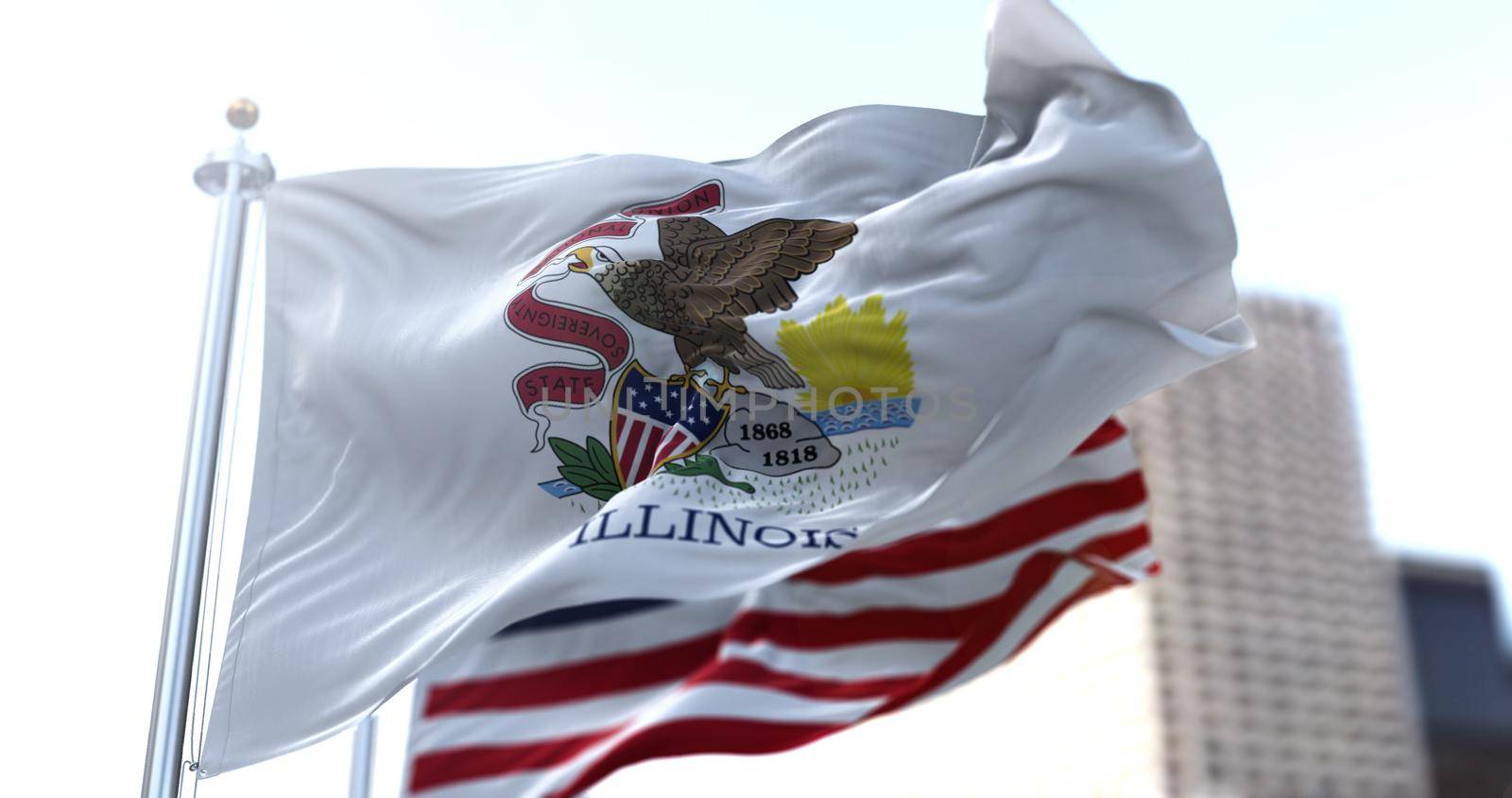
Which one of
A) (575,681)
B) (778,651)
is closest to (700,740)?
(575,681)

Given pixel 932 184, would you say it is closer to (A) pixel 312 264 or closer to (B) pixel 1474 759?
(A) pixel 312 264

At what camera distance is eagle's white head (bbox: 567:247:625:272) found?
5.07 m

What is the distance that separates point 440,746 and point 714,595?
1.03 m

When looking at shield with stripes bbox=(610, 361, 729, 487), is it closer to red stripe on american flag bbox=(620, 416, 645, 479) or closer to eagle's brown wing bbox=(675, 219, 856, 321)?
red stripe on american flag bbox=(620, 416, 645, 479)

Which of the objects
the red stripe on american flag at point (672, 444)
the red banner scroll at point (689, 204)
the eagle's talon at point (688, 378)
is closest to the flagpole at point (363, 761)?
the red stripe on american flag at point (672, 444)

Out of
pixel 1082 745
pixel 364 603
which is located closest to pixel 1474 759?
pixel 364 603

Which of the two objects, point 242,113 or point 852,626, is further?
point 852,626

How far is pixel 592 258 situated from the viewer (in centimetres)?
509

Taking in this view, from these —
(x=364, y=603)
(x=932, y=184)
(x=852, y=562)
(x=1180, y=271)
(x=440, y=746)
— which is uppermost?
(x=932, y=184)

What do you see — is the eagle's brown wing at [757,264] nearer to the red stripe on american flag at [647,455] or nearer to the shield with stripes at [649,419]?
the shield with stripes at [649,419]

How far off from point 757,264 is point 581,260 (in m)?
0.59

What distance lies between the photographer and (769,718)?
5.21m

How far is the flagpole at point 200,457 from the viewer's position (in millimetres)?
4422

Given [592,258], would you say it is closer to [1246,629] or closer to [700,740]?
[700,740]
